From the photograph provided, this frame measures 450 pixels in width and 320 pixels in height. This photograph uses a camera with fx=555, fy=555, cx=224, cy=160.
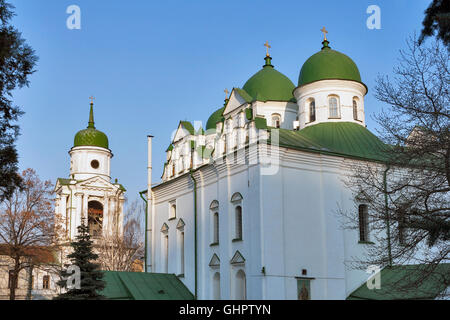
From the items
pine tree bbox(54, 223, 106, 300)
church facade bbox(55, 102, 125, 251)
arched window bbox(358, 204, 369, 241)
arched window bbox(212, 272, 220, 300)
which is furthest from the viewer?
church facade bbox(55, 102, 125, 251)

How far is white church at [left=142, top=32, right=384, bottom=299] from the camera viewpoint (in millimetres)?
21547

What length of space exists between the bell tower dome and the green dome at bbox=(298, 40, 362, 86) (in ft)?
68.7

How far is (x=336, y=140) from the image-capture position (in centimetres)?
2519

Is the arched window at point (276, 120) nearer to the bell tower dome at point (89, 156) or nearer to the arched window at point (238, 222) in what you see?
the arched window at point (238, 222)

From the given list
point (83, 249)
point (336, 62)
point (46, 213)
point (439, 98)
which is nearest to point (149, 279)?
point (83, 249)

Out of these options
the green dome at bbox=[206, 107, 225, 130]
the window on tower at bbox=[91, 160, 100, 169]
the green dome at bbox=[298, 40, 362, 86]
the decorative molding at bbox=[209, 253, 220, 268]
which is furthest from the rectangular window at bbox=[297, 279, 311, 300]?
the window on tower at bbox=[91, 160, 100, 169]

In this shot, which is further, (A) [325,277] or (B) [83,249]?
(A) [325,277]

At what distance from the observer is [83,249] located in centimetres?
1947

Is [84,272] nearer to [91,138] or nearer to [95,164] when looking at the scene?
[95,164]


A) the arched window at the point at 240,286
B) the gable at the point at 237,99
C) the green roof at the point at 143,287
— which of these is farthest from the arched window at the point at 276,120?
the arched window at the point at 240,286

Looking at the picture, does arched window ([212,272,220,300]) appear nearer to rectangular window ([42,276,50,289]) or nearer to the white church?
the white church
